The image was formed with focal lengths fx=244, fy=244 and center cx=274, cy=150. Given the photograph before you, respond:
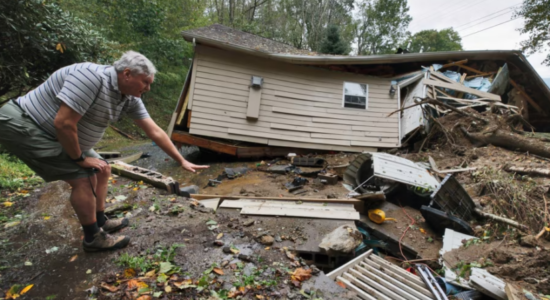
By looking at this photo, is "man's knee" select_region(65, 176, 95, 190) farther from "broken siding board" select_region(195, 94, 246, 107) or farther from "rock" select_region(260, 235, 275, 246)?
"broken siding board" select_region(195, 94, 246, 107)

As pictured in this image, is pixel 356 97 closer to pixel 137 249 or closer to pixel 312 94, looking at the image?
pixel 312 94

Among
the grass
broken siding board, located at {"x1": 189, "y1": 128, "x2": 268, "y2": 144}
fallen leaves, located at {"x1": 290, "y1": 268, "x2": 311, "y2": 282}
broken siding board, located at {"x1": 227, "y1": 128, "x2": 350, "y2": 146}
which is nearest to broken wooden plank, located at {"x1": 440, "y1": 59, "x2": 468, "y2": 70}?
broken siding board, located at {"x1": 227, "y1": 128, "x2": 350, "y2": 146}

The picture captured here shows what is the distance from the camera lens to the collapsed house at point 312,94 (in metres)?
7.96

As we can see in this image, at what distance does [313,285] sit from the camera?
2047 millimetres

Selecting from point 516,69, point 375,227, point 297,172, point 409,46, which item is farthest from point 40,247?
point 409,46

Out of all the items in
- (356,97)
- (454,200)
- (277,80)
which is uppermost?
(277,80)

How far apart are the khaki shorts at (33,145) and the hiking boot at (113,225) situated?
30.9 inches

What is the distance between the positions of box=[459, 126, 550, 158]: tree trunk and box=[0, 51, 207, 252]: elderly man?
8.42 meters

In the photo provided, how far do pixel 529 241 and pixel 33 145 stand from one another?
587cm

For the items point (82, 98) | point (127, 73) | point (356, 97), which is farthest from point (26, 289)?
point (356, 97)

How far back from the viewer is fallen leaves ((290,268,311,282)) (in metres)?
2.09

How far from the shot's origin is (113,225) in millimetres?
2568

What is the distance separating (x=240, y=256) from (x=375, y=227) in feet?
9.32

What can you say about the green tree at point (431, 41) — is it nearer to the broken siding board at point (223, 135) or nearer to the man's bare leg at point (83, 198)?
the broken siding board at point (223, 135)
